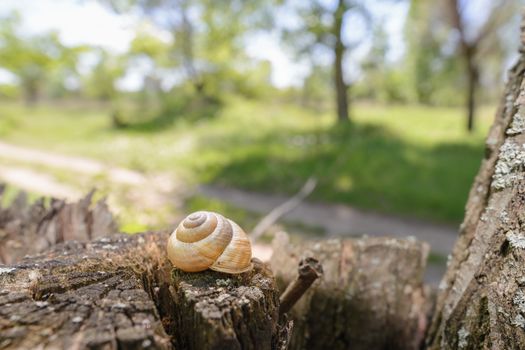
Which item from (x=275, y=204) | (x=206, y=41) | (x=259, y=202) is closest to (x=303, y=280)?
(x=275, y=204)

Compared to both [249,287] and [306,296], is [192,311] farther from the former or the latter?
[306,296]

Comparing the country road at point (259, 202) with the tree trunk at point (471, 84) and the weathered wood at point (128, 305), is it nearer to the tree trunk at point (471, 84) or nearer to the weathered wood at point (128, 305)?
the weathered wood at point (128, 305)

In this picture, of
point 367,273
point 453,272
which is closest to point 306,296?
point 367,273

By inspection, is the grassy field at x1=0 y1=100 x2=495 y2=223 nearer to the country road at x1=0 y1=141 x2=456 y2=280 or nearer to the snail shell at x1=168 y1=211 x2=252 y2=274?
the country road at x1=0 y1=141 x2=456 y2=280

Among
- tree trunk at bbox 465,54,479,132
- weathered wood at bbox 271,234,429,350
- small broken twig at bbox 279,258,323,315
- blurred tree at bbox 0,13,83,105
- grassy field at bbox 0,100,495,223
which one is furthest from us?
tree trunk at bbox 465,54,479,132

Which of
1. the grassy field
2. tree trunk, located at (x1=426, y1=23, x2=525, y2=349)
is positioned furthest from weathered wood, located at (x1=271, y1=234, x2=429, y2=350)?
the grassy field

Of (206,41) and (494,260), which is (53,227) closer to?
(494,260)
